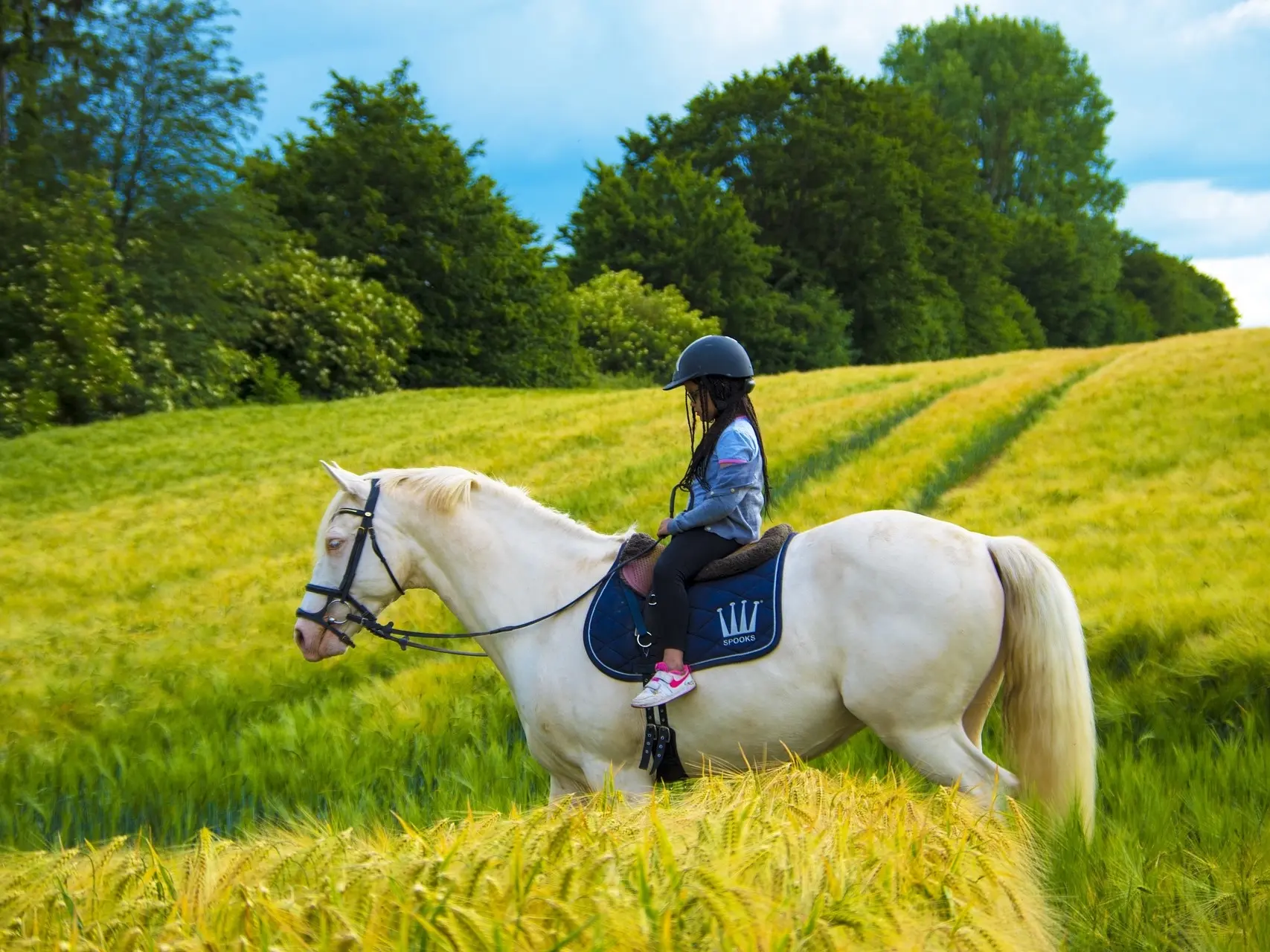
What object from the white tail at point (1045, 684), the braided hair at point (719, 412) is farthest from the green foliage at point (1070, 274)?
the white tail at point (1045, 684)

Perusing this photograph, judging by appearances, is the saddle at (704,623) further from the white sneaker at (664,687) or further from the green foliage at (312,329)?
the green foliage at (312,329)

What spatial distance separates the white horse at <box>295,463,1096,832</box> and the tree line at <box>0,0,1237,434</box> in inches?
1238

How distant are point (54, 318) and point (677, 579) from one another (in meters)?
33.0

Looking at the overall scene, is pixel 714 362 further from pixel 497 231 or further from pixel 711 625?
pixel 497 231

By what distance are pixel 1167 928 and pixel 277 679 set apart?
25.3 ft

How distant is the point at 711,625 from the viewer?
461 centimetres

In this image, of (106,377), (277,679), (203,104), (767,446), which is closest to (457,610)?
(277,679)

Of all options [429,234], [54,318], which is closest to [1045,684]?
[54,318]

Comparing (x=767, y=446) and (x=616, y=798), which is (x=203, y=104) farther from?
(x=616, y=798)

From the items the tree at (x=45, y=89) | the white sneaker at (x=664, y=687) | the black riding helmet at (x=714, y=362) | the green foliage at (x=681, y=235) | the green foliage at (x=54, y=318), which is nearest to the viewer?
the white sneaker at (x=664, y=687)

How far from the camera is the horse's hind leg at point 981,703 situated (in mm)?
4578

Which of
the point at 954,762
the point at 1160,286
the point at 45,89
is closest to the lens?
the point at 954,762

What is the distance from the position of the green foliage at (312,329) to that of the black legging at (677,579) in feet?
123

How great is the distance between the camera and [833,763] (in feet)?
17.8
